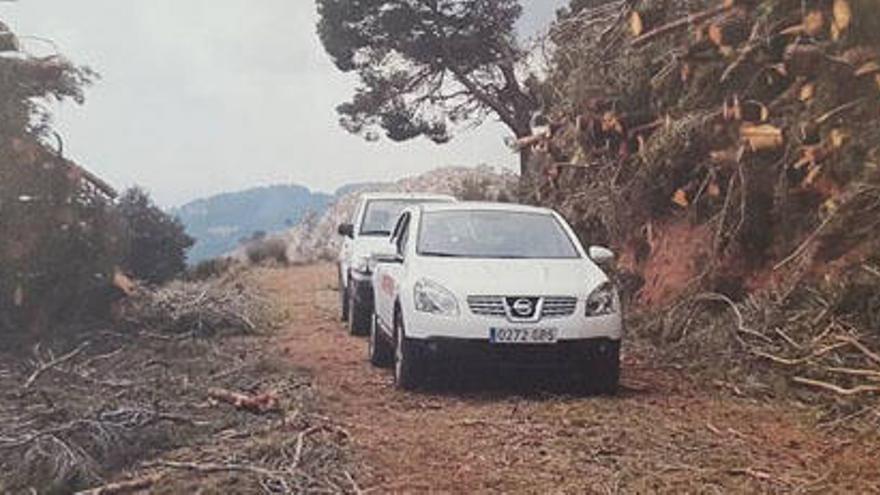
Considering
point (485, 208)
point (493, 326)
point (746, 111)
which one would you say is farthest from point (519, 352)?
point (746, 111)

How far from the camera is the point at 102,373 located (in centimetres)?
1095

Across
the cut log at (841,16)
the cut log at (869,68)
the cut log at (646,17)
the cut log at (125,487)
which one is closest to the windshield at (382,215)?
the cut log at (646,17)

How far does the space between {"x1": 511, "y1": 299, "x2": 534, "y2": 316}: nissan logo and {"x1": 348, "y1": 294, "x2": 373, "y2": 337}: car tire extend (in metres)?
5.13

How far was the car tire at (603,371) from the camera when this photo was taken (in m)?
9.34

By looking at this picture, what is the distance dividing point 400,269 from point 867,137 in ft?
14.4

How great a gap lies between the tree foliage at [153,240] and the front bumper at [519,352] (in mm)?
13464

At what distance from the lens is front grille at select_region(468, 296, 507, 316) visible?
363 inches

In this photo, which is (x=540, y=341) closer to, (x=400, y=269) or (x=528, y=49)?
(x=400, y=269)

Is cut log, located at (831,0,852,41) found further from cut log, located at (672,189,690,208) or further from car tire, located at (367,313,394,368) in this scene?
car tire, located at (367,313,394,368)

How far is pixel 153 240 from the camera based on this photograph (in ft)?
76.8

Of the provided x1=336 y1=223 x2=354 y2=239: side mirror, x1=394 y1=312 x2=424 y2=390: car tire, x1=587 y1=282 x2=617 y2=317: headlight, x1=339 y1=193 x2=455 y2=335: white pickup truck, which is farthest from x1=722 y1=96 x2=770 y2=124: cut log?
x1=336 y1=223 x2=354 y2=239: side mirror

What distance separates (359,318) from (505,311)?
5295mm

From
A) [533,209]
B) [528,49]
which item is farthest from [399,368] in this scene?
Result: [528,49]

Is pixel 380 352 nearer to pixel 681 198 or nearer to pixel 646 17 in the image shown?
pixel 681 198
